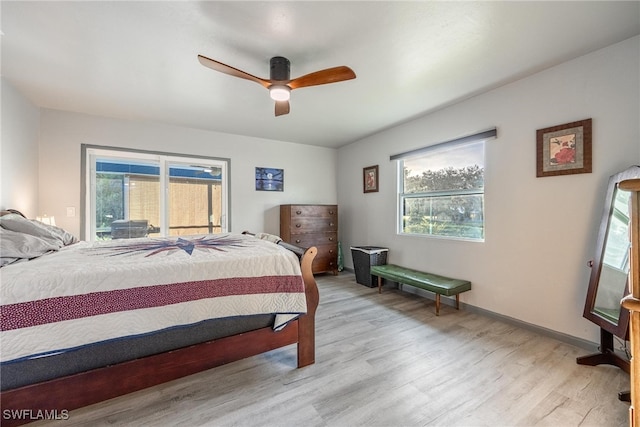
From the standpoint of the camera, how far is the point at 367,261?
159 inches

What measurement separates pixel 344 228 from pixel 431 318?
8.61 ft

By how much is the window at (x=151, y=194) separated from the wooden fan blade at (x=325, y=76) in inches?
106

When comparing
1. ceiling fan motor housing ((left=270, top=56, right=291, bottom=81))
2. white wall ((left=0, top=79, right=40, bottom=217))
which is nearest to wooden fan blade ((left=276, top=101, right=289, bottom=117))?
ceiling fan motor housing ((left=270, top=56, right=291, bottom=81))

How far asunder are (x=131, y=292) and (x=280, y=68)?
1944 mm

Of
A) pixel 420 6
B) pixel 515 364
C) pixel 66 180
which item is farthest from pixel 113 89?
pixel 515 364

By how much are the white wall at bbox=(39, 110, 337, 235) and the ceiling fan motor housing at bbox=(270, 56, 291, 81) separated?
2.48 metres

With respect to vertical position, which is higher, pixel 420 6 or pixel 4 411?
pixel 420 6

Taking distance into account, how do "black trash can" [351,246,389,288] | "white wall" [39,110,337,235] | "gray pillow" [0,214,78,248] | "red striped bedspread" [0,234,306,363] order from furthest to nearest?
1. "black trash can" [351,246,389,288]
2. "white wall" [39,110,337,235]
3. "gray pillow" [0,214,78,248]
4. "red striped bedspread" [0,234,306,363]

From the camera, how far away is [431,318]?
284cm

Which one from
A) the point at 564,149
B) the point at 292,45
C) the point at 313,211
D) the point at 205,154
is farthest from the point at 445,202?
the point at 205,154

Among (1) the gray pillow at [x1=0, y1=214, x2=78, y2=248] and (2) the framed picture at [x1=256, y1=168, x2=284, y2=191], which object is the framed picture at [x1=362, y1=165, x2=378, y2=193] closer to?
(2) the framed picture at [x1=256, y1=168, x2=284, y2=191]

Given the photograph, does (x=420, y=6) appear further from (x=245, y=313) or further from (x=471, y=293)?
(x=471, y=293)

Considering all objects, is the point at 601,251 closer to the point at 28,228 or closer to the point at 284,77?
the point at 284,77

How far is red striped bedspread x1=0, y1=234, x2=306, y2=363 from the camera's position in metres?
1.25
